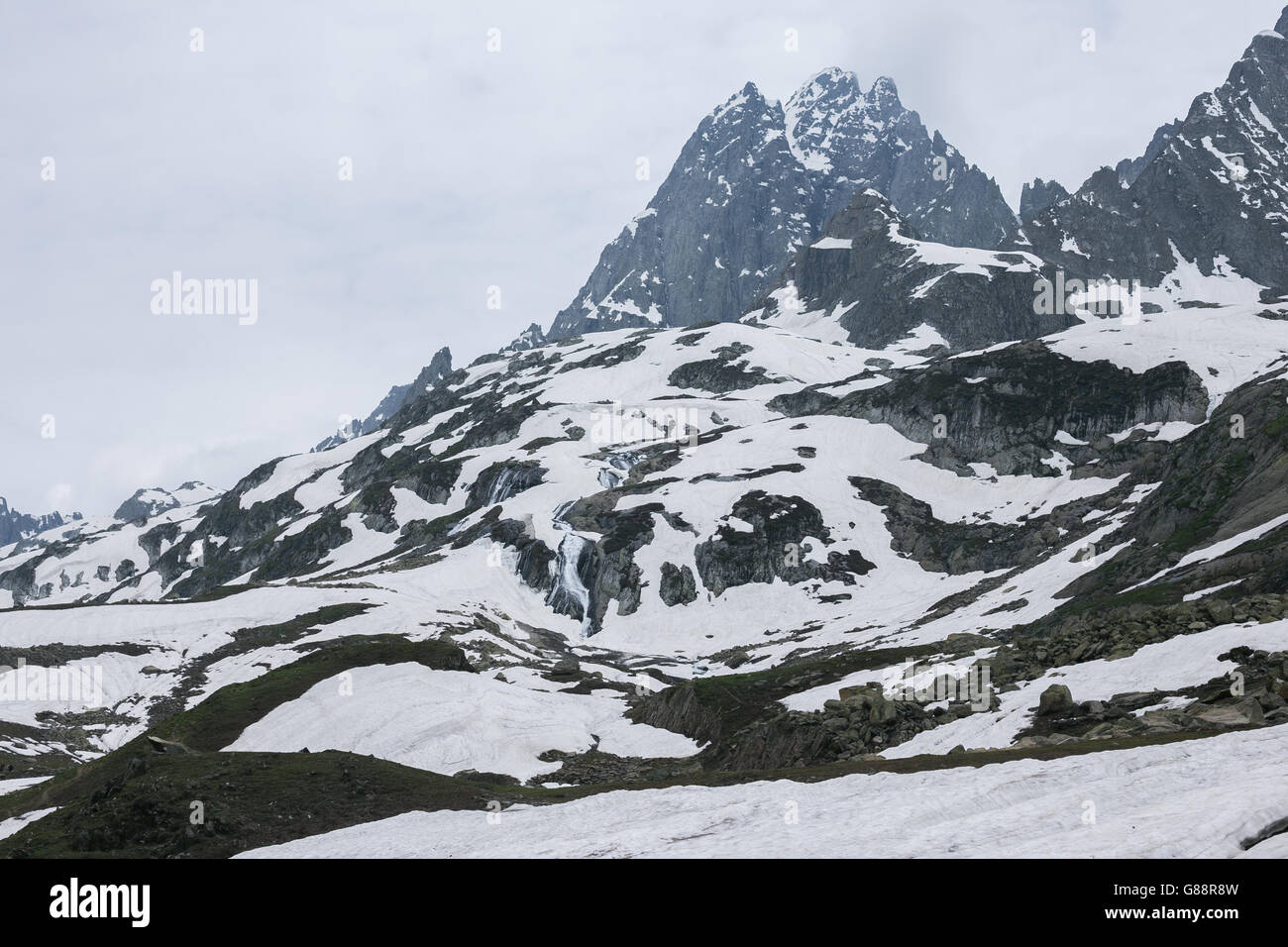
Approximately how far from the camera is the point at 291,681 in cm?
6550

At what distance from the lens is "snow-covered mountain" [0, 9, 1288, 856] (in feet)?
87.1

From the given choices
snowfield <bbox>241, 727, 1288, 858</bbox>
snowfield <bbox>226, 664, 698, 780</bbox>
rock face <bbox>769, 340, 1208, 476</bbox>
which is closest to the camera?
snowfield <bbox>241, 727, 1288, 858</bbox>

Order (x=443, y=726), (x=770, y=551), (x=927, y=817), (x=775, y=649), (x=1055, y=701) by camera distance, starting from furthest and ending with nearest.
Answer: (x=770, y=551) → (x=775, y=649) → (x=443, y=726) → (x=1055, y=701) → (x=927, y=817)

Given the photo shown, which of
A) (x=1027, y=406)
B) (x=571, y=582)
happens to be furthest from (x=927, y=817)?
(x=1027, y=406)

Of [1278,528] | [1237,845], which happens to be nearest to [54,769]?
[1237,845]

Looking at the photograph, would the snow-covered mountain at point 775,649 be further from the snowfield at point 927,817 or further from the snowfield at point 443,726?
the snowfield at point 443,726

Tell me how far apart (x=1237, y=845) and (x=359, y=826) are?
2708 centimetres

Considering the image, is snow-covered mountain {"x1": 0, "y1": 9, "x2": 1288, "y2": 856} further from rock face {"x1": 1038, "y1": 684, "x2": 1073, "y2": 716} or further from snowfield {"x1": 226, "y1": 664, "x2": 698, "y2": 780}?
snowfield {"x1": 226, "y1": 664, "x2": 698, "y2": 780}

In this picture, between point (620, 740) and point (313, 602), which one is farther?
point (313, 602)

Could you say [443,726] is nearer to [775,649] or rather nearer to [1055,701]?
[1055,701]

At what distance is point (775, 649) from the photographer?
107750 mm

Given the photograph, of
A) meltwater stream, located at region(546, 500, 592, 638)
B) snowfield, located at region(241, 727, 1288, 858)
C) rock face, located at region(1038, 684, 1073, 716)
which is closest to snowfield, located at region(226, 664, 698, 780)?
snowfield, located at region(241, 727, 1288, 858)
